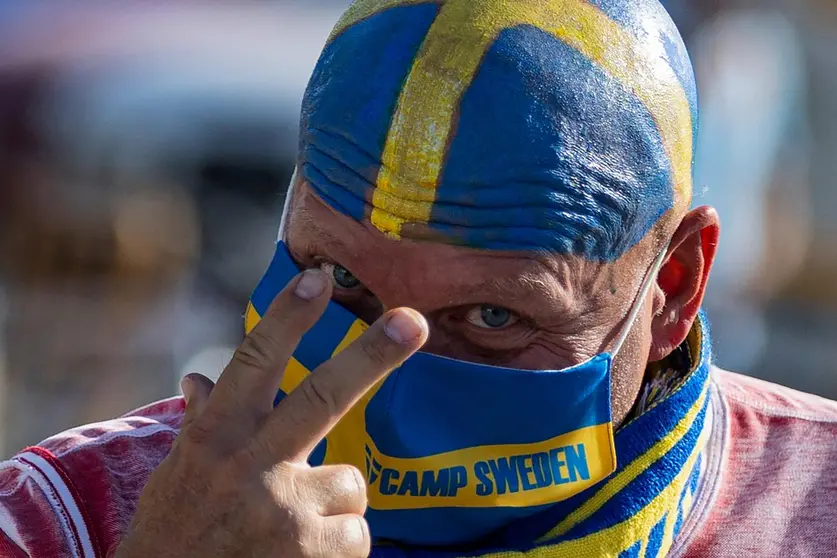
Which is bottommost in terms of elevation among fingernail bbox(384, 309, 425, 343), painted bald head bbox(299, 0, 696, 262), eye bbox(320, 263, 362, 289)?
eye bbox(320, 263, 362, 289)

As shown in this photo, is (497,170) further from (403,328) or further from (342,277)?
(403,328)

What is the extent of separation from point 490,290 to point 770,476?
1079 millimetres

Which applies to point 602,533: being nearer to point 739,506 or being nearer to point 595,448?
point 595,448

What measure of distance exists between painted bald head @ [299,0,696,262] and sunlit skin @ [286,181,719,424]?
0.11 ft

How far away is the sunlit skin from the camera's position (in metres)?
2.20

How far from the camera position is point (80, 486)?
2.37 metres

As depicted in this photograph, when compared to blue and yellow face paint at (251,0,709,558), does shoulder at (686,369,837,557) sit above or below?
below

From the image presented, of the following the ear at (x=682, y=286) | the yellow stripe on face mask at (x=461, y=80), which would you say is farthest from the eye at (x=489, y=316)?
the ear at (x=682, y=286)

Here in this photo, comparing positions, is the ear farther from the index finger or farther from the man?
the index finger

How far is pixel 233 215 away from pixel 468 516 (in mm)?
6472

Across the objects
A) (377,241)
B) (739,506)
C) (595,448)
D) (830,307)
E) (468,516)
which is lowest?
(830,307)

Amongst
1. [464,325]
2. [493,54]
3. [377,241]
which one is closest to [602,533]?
[464,325]

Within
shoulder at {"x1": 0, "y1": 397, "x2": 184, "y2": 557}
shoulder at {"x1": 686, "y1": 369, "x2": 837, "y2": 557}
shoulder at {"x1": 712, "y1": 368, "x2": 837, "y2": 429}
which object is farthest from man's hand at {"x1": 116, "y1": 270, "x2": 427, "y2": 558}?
shoulder at {"x1": 712, "y1": 368, "x2": 837, "y2": 429}

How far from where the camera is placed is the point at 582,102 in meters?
2.22
